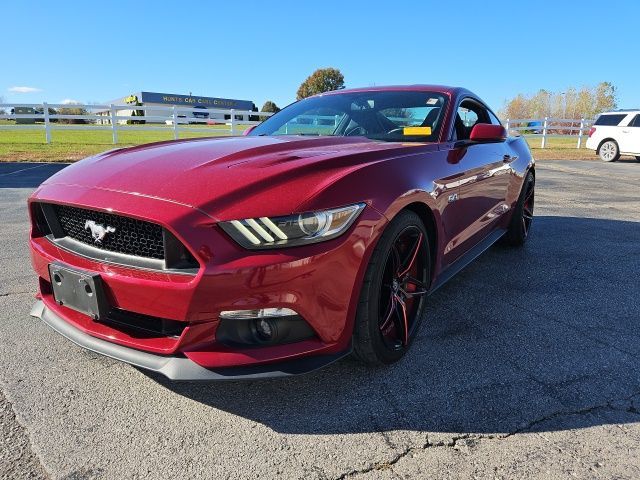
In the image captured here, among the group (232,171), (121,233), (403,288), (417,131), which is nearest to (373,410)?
(403,288)

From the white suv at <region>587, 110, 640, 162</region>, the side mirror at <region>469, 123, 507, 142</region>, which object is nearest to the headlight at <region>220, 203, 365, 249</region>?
the side mirror at <region>469, 123, 507, 142</region>

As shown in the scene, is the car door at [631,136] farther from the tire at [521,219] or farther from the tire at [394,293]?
the tire at [394,293]

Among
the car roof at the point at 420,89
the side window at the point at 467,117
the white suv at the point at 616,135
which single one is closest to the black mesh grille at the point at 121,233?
the side window at the point at 467,117

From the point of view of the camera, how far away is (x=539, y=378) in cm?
239

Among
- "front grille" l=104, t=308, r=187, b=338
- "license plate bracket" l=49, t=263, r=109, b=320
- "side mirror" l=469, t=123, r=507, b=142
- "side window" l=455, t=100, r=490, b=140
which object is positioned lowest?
"front grille" l=104, t=308, r=187, b=338

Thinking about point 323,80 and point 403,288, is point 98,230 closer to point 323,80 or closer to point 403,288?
point 403,288

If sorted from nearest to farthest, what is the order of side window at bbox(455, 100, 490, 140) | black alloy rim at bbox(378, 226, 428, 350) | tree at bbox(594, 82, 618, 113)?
black alloy rim at bbox(378, 226, 428, 350), side window at bbox(455, 100, 490, 140), tree at bbox(594, 82, 618, 113)

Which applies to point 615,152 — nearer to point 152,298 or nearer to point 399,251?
point 399,251

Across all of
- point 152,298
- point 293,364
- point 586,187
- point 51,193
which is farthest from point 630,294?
point 586,187

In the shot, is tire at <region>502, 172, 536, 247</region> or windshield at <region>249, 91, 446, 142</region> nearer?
windshield at <region>249, 91, 446, 142</region>

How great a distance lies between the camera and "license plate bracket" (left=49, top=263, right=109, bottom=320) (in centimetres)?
197

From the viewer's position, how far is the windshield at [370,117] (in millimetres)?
3162

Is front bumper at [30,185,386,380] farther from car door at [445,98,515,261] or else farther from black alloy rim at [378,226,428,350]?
car door at [445,98,515,261]

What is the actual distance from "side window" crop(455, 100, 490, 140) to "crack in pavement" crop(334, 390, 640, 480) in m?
1.83
